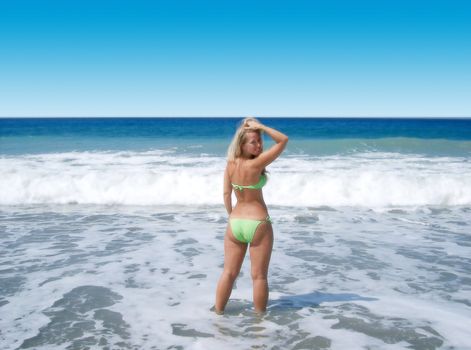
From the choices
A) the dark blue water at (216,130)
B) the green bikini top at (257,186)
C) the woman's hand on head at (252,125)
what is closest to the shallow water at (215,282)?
the green bikini top at (257,186)

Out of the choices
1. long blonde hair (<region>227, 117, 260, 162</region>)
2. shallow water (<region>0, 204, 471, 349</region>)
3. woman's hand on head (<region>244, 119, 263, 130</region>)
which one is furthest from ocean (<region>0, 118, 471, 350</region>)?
woman's hand on head (<region>244, 119, 263, 130</region>)

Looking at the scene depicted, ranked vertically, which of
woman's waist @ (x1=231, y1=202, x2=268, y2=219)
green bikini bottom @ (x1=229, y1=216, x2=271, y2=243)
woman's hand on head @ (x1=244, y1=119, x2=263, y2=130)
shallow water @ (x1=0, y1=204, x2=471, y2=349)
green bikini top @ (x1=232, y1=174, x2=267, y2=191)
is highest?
woman's hand on head @ (x1=244, y1=119, x2=263, y2=130)

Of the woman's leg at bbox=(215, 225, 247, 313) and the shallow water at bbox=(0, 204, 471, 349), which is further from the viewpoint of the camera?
the woman's leg at bbox=(215, 225, 247, 313)

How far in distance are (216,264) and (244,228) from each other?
8.31 feet

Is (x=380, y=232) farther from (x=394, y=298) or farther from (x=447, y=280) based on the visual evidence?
(x=394, y=298)

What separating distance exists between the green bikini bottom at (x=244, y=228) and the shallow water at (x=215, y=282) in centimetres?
86

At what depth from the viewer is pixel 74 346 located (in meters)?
4.09

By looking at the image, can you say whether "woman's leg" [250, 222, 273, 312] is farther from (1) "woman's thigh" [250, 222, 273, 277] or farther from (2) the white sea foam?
(2) the white sea foam

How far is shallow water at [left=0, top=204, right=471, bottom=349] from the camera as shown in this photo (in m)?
4.31

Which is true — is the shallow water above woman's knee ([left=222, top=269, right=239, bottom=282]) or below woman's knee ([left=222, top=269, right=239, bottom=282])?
below

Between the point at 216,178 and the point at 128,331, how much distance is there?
9.92 meters

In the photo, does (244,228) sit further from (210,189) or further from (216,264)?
(210,189)

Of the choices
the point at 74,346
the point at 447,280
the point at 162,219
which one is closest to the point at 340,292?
the point at 447,280

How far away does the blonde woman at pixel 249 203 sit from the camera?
4285 mm
